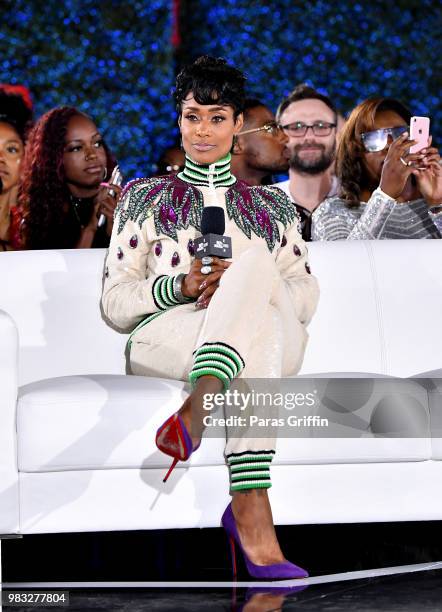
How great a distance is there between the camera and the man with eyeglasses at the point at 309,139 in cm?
354

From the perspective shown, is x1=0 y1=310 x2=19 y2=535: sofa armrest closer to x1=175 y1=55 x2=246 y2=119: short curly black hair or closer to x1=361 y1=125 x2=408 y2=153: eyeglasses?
x1=175 y1=55 x2=246 y2=119: short curly black hair

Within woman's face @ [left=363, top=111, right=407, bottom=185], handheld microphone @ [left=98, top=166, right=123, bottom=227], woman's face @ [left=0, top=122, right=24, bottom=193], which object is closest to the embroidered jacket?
woman's face @ [left=363, top=111, right=407, bottom=185]

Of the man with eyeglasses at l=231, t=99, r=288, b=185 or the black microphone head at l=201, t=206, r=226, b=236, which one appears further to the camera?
the man with eyeglasses at l=231, t=99, r=288, b=185

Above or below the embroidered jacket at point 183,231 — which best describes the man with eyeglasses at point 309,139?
above

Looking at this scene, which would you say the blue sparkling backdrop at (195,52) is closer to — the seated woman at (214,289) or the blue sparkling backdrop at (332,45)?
the blue sparkling backdrop at (332,45)

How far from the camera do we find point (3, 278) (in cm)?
255

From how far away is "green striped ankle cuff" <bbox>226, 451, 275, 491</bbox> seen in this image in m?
1.95

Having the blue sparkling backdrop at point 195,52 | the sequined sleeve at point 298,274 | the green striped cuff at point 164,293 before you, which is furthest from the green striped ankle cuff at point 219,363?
the blue sparkling backdrop at point 195,52

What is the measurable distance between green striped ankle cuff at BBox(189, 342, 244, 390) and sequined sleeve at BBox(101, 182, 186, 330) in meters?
0.38

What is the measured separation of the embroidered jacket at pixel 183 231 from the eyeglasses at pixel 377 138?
777mm

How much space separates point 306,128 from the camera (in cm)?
356

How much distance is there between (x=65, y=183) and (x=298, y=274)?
4.16 ft

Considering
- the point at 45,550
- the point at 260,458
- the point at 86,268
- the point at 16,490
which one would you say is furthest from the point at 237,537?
the point at 86,268

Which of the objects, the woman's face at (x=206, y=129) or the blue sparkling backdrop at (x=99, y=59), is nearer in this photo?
the woman's face at (x=206, y=129)
